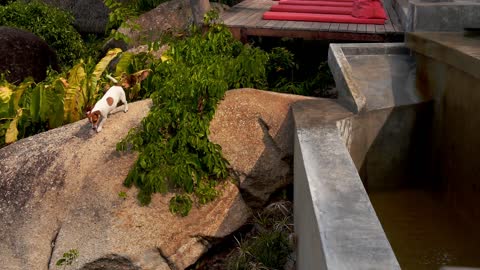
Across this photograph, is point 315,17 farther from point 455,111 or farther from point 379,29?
point 455,111

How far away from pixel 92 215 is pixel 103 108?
1287 mm

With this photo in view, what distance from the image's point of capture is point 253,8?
1088 cm

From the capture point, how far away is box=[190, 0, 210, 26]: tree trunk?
31.3 ft

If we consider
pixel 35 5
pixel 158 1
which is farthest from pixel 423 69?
pixel 35 5

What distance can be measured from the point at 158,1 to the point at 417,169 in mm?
8504

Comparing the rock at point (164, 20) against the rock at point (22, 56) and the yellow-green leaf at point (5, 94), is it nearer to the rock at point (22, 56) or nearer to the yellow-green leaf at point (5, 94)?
the rock at point (22, 56)

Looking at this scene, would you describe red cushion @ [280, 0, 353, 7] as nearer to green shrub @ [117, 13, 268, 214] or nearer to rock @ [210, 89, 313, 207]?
green shrub @ [117, 13, 268, 214]

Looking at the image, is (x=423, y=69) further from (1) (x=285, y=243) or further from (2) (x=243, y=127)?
(1) (x=285, y=243)

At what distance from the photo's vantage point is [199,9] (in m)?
9.55

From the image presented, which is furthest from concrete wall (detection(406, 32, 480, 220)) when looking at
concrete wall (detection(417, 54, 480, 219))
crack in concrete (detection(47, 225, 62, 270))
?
crack in concrete (detection(47, 225, 62, 270))

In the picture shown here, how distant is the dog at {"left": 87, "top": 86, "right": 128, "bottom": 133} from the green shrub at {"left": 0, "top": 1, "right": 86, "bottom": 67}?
597 cm

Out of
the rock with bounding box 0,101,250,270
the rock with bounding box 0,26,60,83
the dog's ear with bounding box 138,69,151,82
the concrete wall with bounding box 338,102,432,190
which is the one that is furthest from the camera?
the rock with bounding box 0,26,60,83

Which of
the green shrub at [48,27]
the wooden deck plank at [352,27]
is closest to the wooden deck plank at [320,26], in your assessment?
the wooden deck plank at [352,27]

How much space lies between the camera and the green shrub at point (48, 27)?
1241 cm
